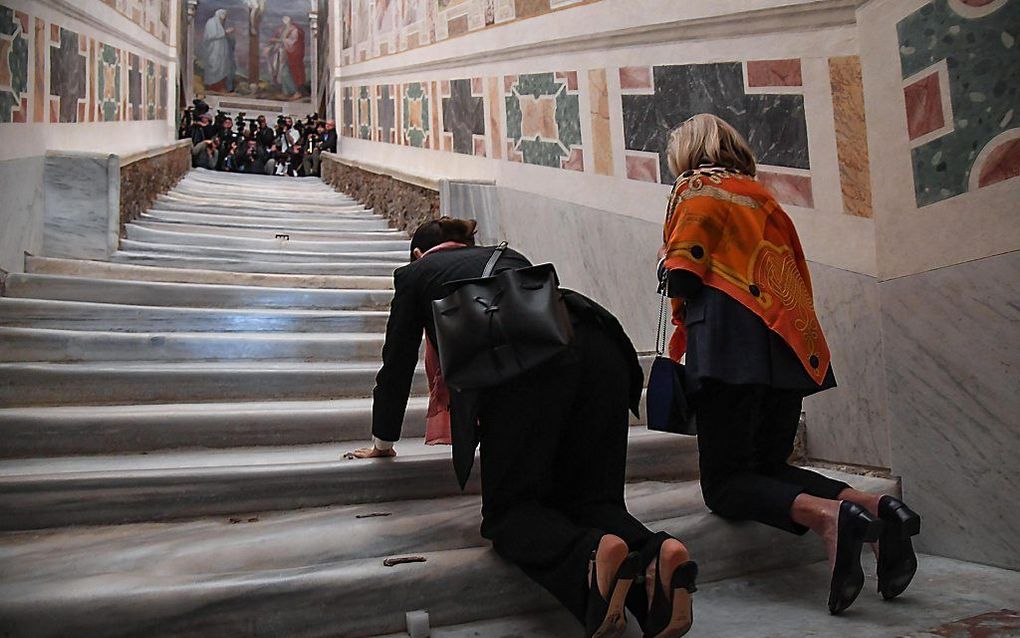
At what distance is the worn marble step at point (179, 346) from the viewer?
310 centimetres

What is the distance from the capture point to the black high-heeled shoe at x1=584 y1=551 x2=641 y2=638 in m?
1.59

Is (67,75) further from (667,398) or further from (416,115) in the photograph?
(667,398)

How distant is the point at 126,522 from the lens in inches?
85.0

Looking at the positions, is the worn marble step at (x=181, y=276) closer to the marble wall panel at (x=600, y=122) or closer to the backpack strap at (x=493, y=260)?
the marble wall panel at (x=600, y=122)

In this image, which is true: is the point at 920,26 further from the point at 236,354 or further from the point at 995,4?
the point at 236,354

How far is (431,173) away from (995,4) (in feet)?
16.5

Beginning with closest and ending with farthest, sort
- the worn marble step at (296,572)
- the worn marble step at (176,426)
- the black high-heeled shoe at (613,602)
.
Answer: the black high-heeled shoe at (613,602) → the worn marble step at (296,572) → the worn marble step at (176,426)

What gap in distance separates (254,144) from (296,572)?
13.2m

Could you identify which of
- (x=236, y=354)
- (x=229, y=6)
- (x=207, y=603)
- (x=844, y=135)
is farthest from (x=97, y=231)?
(x=229, y=6)

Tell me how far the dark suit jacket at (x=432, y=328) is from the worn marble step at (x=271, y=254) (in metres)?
3.20

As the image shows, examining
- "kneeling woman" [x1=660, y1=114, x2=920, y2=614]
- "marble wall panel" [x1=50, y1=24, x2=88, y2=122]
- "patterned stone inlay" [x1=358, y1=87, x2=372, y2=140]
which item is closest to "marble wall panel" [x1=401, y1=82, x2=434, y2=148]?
"patterned stone inlay" [x1=358, y1=87, x2=372, y2=140]

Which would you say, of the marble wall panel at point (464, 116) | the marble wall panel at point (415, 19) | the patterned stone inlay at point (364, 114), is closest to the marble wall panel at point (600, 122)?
the marble wall panel at point (415, 19)

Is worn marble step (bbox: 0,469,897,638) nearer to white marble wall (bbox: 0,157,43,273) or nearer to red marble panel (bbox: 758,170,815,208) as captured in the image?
red marble panel (bbox: 758,170,815,208)

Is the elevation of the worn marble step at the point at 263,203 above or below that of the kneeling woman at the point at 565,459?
above
